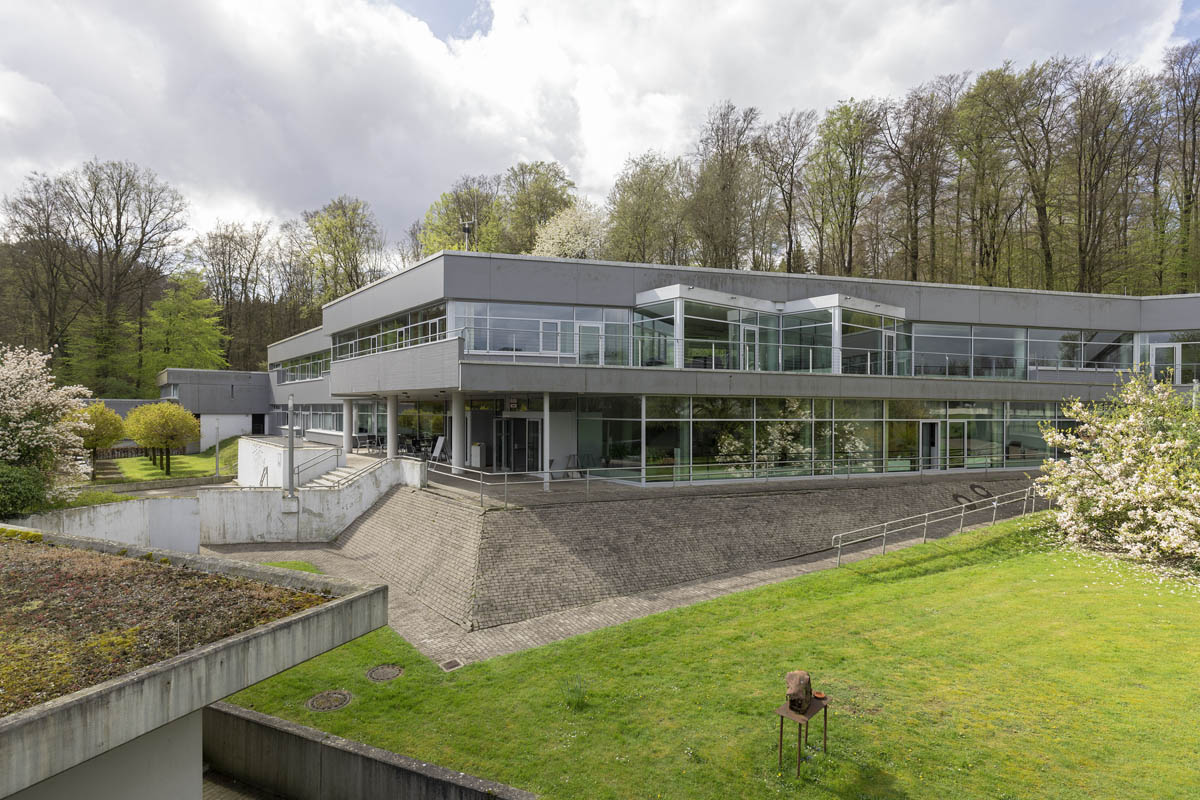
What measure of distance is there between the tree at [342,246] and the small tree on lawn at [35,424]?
102ft

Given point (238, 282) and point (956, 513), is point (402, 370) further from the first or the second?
point (238, 282)

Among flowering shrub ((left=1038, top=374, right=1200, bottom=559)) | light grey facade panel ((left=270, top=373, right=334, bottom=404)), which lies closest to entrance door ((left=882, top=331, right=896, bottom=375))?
flowering shrub ((left=1038, top=374, right=1200, bottom=559))

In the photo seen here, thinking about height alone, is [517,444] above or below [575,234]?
below

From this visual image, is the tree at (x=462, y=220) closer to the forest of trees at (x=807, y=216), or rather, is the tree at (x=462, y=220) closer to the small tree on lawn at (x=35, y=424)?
the forest of trees at (x=807, y=216)

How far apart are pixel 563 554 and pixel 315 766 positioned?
7.23 m

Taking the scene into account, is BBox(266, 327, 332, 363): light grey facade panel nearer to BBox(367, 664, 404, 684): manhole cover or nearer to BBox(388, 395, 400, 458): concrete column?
BBox(388, 395, 400, 458): concrete column

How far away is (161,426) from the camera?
1212 inches

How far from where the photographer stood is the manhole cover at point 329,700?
9117 mm

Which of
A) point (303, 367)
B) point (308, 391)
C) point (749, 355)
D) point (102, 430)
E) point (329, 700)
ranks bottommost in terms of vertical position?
point (329, 700)

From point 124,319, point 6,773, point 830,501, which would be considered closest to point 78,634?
point 6,773

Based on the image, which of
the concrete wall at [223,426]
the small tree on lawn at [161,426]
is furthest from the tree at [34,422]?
the concrete wall at [223,426]

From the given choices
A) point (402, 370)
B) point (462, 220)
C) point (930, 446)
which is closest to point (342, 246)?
point (462, 220)

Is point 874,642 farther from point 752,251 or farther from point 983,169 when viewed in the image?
point 983,169

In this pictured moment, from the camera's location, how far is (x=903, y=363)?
2469 centimetres
